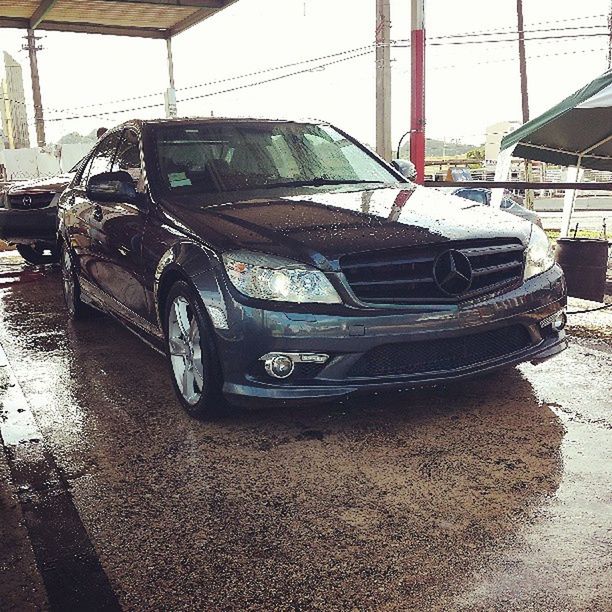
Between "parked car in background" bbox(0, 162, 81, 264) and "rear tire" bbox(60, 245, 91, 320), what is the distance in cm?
236

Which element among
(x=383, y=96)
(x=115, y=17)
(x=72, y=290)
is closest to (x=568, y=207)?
(x=383, y=96)

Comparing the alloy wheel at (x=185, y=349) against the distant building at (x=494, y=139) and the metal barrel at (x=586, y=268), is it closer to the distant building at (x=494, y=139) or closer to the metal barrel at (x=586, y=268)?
Result: the metal barrel at (x=586, y=268)

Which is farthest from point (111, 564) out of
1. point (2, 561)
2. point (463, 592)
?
point (463, 592)

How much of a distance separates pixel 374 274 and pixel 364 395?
1.82ft

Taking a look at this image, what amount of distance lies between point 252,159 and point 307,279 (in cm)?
155

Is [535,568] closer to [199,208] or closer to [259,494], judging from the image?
[259,494]

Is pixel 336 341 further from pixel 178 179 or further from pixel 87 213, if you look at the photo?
pixel 87 213

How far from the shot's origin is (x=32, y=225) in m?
8.45

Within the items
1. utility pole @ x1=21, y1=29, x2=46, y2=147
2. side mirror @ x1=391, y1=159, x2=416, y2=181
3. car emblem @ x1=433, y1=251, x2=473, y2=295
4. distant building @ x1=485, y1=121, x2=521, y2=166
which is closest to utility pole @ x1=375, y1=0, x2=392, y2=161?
side mirror @ x1=391, y1=159, x2=416, y2=181

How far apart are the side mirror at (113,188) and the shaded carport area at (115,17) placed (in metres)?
11.3

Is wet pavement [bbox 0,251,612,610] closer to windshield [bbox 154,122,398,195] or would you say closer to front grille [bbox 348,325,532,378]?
front grille [bbox 348,325,532,378]

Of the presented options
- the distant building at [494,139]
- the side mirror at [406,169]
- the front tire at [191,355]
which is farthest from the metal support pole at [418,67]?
the distant building at [494,139]

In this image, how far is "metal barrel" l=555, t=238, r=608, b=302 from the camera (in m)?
6.29

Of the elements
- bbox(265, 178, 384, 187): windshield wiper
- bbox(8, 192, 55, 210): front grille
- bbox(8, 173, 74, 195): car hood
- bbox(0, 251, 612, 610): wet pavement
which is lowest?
bbox(0, 251, 612, 610): wet pavement
